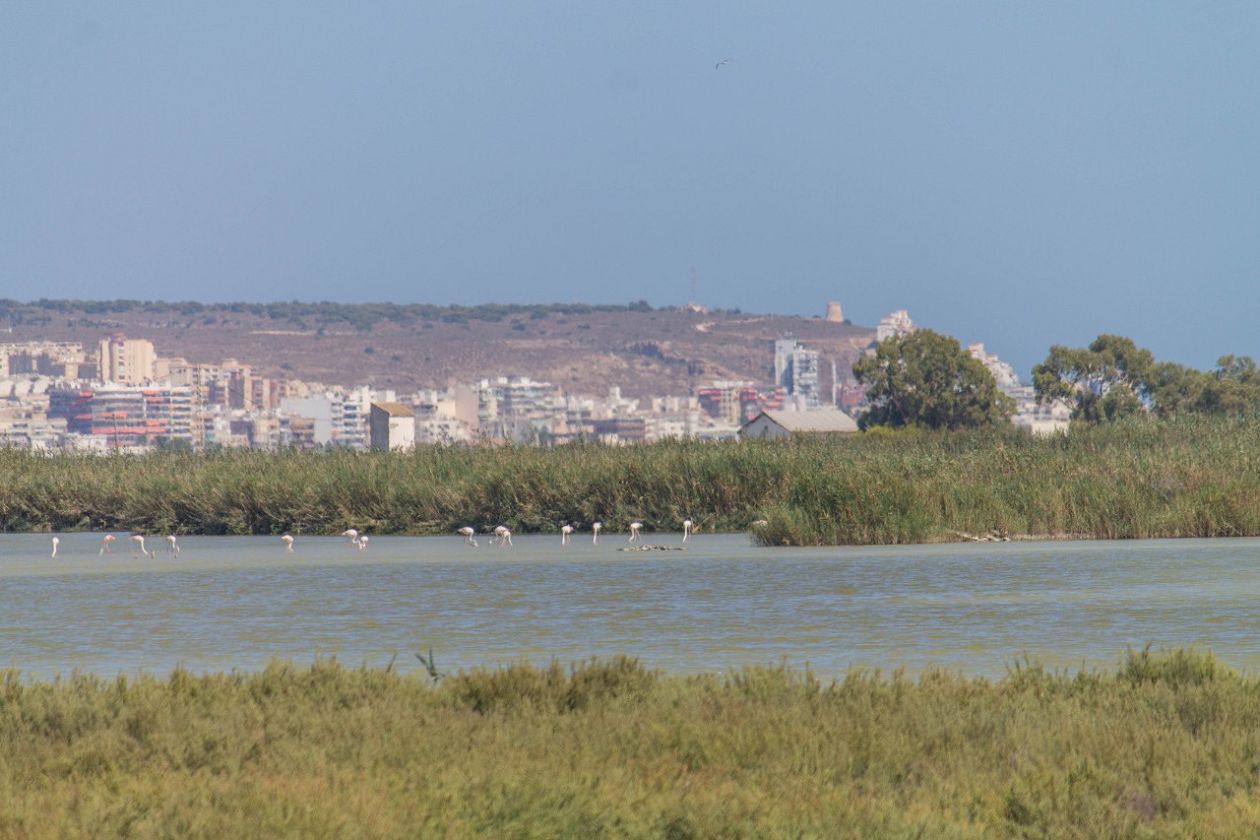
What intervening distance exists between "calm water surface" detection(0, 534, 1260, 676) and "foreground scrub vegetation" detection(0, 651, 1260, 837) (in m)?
2.69

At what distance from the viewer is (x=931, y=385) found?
8881 centimetres

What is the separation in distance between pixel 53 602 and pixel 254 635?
5.57 metres

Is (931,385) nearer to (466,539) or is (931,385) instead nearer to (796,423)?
(796,423)

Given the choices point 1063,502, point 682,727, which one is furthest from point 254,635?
point 1063,502

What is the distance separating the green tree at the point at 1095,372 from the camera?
87.9 m

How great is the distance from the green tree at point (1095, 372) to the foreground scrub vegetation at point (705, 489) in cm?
3848

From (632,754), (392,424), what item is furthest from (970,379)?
(632,754)

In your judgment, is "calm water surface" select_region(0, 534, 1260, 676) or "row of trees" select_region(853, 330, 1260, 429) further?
"row of trees" select_region(853, 330, 1260, 429)

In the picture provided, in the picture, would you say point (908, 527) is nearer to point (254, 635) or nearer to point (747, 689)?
point (254, 635)

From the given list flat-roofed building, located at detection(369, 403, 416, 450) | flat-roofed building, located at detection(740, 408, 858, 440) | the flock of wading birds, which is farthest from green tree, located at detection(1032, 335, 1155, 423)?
the flock of wading birds

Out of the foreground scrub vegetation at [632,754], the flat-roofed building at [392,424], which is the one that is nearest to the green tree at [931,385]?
the flat-roofed building at [392,424]

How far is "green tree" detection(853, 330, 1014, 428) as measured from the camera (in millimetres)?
88188

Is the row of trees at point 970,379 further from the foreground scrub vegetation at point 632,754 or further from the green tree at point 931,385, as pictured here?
the foreground scrub vegetation at point 632,754

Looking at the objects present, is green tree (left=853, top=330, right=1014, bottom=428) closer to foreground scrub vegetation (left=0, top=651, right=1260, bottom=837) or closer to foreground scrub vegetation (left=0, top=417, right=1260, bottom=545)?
foreground scrub vegetation (left=0, top=417, right=1260, bottom=545)
